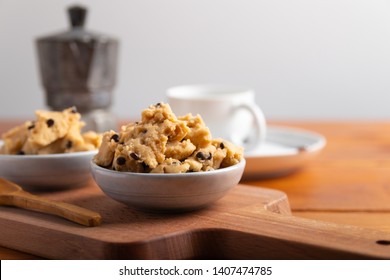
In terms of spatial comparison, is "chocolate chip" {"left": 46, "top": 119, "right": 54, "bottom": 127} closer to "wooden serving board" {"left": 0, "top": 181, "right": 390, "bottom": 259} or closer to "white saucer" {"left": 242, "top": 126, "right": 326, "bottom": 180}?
"wooden serving board" {"left": 0, "top": 181, "right": 390, "bottom": 259}

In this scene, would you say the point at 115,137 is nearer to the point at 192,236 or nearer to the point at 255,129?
the point at 192,236

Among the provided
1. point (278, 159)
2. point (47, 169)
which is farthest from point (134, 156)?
point (278, 159)

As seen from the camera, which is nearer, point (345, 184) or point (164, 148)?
point (164, 148)

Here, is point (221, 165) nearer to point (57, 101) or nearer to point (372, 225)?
point (372, 225)

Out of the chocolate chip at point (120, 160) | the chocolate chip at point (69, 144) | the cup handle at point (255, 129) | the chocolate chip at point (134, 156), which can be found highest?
the chocolate chip at point (134, 156)

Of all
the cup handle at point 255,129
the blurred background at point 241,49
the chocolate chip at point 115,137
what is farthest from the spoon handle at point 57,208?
the blurred background at point 241,49

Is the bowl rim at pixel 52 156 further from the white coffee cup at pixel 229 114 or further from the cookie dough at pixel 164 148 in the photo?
the white coffee cup at pixel 229 114
